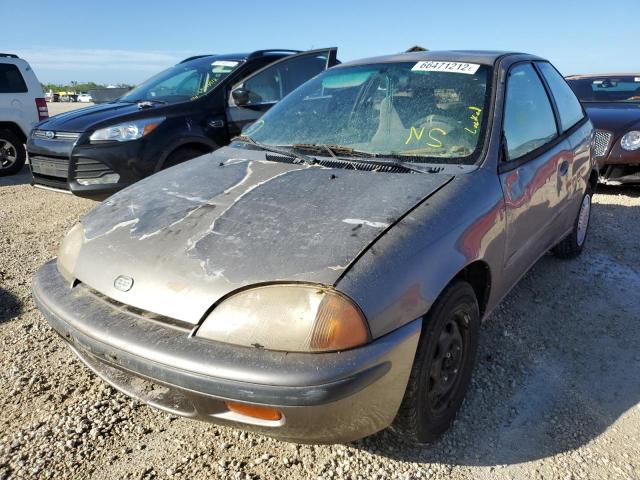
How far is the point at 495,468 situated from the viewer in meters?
1.92

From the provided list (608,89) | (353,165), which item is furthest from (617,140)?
(353,165)

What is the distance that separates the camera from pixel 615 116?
236 inches

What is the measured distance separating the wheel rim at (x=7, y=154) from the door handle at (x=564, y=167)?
7962 mm

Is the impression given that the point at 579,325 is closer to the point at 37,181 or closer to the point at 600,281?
the point at 600,281

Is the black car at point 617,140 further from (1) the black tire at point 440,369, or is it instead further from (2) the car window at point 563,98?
(1) the black tire at point 440,369

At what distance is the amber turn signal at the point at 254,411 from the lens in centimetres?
158

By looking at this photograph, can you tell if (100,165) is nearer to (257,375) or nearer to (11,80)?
(257,375)

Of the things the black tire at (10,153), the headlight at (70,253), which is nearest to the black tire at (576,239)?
the headlight at (70,253)

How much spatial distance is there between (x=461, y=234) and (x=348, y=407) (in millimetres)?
802

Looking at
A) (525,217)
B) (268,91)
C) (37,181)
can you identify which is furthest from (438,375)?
(37,181)

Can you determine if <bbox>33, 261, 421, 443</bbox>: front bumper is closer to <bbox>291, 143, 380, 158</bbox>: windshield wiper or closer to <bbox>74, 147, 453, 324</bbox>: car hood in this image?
<bbox>74, 147, 453, 324</bbox>: car hood

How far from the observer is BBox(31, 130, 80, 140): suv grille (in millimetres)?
4473

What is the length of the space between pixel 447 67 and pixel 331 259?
63.9 inches

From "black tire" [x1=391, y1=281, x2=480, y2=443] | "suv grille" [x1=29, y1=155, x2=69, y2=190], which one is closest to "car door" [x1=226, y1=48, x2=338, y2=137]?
"suv grille" [x1=29, y1=155, x2=69, y2=190]
